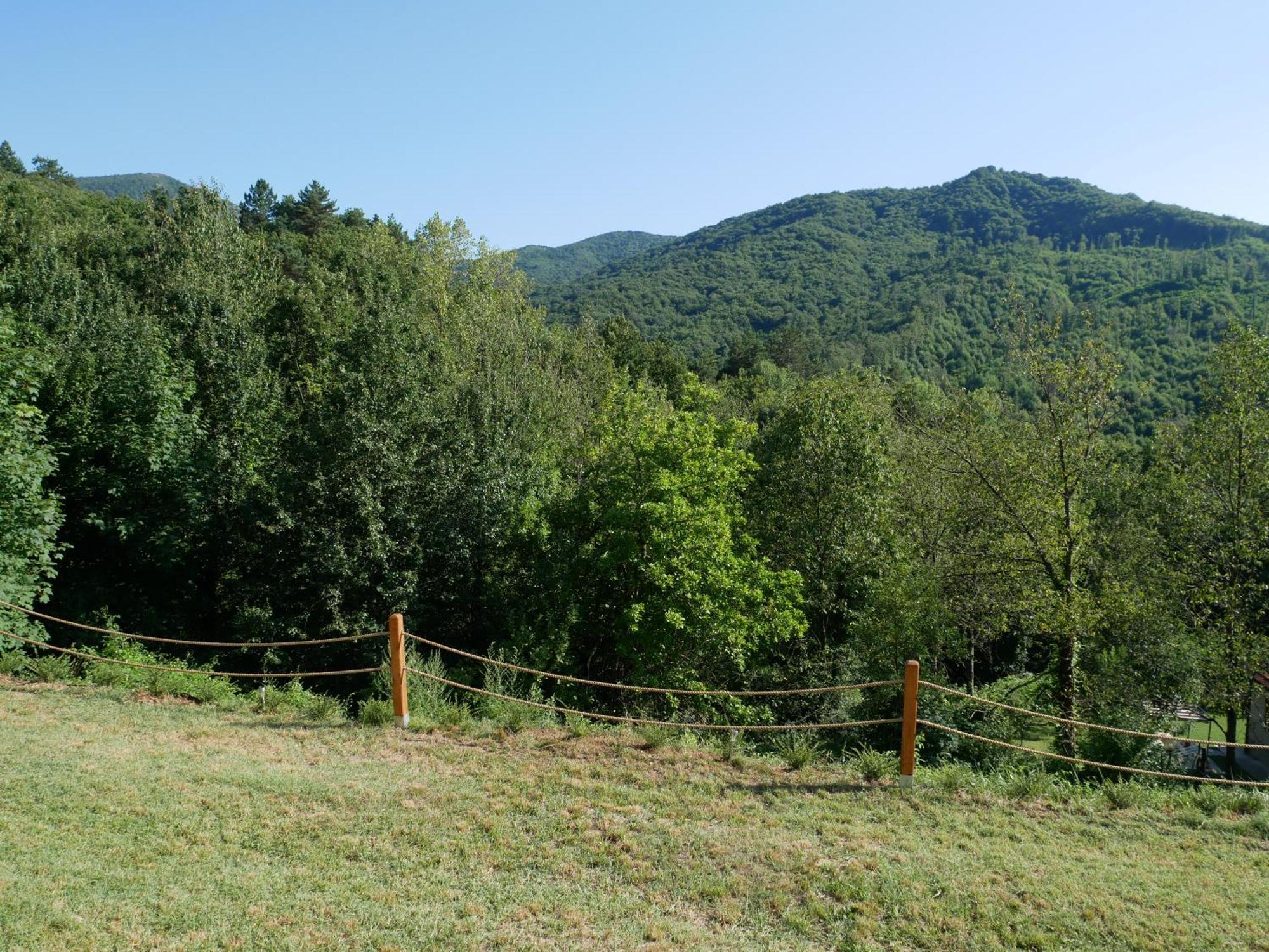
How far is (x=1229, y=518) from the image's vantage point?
18031mm

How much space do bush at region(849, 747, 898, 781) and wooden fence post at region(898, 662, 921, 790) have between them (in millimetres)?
169

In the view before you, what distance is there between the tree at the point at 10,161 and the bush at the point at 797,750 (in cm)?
7437

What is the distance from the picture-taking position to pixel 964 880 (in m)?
6.43

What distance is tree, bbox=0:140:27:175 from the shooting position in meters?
62.5

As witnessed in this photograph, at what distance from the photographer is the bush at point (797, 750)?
29.6 feet

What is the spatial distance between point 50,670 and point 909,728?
39.0ft

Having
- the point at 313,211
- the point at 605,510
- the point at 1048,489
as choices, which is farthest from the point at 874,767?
the point at 313,211

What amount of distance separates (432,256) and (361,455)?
21155 millimetres

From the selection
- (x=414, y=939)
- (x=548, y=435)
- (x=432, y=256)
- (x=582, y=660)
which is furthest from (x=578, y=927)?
(x=432, y=256)

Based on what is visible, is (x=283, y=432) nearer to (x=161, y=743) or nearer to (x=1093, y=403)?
(x=161, y=743)

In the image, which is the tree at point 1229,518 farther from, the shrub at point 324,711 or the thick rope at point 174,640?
the thick rope at point 174,640

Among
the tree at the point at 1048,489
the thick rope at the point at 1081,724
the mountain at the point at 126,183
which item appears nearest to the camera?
the thick rope at the point at 1081,724

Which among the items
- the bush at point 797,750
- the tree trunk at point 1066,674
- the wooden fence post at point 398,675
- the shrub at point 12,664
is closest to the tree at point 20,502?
the shrub at point 12,664

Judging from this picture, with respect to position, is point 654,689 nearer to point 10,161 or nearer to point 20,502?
point 20,502
